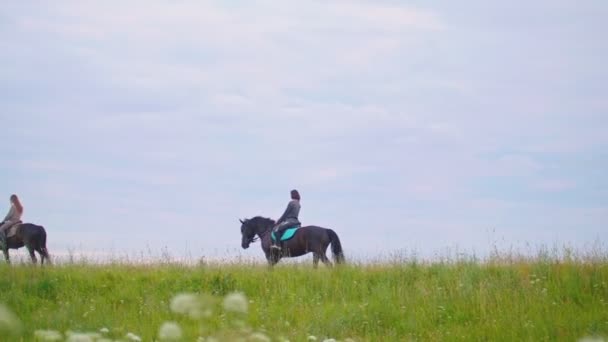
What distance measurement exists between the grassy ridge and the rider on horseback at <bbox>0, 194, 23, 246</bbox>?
284 inches

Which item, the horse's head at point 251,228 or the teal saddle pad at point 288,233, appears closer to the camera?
the teal saddle pad at point 288,233

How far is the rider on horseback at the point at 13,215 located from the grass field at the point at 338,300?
276 inches

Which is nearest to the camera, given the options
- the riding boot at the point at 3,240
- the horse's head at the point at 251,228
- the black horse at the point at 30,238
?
the horse's head at the point at 251,228

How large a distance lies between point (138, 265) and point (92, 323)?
5.66m

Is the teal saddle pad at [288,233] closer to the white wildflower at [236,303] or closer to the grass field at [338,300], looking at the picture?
the grass field at [338,300]

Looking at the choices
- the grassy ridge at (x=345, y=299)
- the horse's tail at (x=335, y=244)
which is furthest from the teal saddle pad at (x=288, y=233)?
the grassy ridge at (x=345, y=299)

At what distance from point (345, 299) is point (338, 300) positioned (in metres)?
0.13

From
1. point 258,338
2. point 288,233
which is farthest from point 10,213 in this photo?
point 258,338

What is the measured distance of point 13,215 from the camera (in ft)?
82.2

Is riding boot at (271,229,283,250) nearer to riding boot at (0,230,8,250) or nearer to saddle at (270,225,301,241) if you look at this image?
saddle at (270,225,301,241)

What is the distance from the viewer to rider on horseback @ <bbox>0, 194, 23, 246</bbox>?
81.6ft

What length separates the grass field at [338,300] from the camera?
1198cm

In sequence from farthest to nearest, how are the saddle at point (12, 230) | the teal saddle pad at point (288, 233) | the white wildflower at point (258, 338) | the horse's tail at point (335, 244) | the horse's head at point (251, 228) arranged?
the saddle at point (12, 230) → the horse's head at point (251, 228) → the teal saddle pad at point (288, 233) → the horse's tail at point (335, 244) → the white wildflower at point (258, 338)

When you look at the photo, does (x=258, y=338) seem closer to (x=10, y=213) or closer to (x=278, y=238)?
(x=278, y=238)
